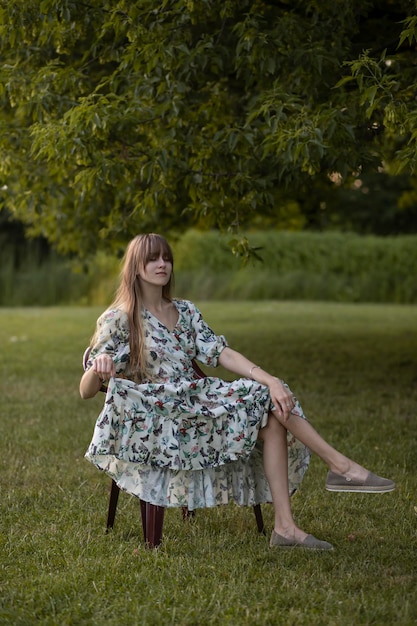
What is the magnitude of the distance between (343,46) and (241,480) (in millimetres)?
3239

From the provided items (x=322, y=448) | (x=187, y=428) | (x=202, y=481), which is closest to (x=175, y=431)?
(x=187, y=428)

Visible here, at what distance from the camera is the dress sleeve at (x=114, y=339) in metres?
4.30

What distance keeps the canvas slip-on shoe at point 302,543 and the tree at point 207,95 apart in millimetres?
2176

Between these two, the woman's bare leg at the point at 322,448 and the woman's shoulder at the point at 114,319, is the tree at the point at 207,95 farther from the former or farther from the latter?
the woman's bare leg at the point at 322,448

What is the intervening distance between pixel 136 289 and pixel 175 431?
0.71m

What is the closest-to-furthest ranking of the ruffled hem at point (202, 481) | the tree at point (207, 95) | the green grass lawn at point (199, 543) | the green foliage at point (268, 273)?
the green grass lawn at point (199, 543) → the ruffled hem at point (202, 481) → the tree at point (207, 95) → the green foliage at point (268, 273)

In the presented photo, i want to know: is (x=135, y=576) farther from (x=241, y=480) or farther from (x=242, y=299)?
(x=242, y=299)

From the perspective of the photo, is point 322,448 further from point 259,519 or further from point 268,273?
point 268,273

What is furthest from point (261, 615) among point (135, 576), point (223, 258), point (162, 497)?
point (223, 258)

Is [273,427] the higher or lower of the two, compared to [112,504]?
higher

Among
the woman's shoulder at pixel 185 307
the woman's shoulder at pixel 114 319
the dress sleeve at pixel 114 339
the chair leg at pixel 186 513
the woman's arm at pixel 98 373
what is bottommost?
the chair leg at pixel 186 513

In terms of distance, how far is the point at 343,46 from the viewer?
20.8 ft

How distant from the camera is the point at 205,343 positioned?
14.8 ft

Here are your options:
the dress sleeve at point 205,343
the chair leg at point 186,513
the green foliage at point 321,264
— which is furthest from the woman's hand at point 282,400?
the green foliage at point 321,264
